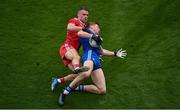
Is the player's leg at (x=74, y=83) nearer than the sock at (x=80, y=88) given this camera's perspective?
Yes

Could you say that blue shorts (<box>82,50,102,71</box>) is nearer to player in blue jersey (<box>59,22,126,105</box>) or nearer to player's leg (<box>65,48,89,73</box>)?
player in blue jersey (<box>59,22,126,105</box>)

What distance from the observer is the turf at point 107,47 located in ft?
27.4

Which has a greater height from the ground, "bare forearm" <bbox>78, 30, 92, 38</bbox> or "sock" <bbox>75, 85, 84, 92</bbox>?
"bare forearm" <bbox>78, 30, 92, 38</bbox>

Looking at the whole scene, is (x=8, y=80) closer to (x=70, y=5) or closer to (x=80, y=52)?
(x=80, y=52)

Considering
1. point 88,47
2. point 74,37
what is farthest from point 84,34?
point 74,37

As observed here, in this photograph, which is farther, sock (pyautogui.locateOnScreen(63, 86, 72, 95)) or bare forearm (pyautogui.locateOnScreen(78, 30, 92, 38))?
bare forearm (pyautogui.locateOnScreen(78, 30, 92, 38))

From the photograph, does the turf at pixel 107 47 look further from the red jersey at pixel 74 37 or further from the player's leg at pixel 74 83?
the red jersey at pixel 74 37

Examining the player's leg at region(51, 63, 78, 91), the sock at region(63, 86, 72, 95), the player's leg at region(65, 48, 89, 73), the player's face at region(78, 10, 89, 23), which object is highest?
the player's face at region(78, 10, 89, 23)

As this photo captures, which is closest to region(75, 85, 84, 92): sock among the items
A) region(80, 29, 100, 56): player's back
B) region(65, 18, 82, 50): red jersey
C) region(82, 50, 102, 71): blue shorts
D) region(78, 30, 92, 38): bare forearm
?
region(82, 50, 102, 71): blue shorts

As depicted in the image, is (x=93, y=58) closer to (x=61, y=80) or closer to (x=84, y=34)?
(x=84, y=34)

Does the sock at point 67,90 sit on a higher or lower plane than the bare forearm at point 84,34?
lower

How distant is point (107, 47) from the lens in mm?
9859

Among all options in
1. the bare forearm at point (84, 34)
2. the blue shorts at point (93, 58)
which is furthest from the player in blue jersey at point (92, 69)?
the bare forearm at point (84, 34)

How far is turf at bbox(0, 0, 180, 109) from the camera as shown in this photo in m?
8.36
